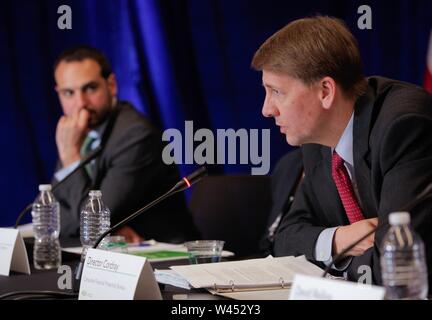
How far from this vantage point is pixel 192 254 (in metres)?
2.09

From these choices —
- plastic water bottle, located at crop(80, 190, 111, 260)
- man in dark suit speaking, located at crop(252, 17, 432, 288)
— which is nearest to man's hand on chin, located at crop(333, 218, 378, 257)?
man in dark suit speaking, located at crop(252, 17, 432, 288)

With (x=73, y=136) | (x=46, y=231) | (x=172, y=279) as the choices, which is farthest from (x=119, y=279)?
→ (x=73, y=136)

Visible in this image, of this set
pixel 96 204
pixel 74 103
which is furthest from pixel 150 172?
pixel 96 204

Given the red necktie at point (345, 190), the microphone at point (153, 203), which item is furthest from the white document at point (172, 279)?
the red necktie at point (345, 190)

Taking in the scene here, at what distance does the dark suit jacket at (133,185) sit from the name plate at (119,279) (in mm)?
1564

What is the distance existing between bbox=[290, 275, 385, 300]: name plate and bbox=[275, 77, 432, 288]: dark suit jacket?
0.61m

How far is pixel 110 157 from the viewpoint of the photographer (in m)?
3.33

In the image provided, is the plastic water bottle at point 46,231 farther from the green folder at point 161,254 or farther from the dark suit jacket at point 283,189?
the dark suit jacket at point 283,189

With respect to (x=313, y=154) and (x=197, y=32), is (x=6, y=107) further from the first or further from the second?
(x=313, y=154)

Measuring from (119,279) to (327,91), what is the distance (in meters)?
0.85

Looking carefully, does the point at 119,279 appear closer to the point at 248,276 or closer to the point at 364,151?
the point at 248,276

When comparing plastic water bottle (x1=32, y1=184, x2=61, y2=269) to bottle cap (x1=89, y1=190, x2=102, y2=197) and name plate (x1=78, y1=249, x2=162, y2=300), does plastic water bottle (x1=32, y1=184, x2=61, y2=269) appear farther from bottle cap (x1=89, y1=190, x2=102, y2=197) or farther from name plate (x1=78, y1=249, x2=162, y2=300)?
name plate (x1=78, y1=249, x2=162, y2=300)

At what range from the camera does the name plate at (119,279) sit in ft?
4.92

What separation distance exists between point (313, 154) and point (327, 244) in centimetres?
38
